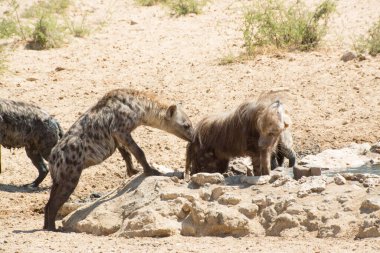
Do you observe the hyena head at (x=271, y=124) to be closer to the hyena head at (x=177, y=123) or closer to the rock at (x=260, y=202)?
the hyena head at (x=177, y=123)

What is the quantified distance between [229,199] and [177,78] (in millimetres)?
7103

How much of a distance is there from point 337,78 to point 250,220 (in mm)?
6951

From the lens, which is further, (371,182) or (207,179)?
(207,179)

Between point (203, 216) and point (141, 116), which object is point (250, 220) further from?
point (141, 116)

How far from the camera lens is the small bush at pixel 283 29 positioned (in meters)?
17.4

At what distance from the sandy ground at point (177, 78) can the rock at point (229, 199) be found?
204 cm

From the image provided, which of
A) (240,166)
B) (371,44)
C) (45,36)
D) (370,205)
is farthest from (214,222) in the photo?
(45,36)

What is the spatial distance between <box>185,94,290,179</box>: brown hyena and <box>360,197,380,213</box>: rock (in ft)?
5.84

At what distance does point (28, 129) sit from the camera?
44.0 feet

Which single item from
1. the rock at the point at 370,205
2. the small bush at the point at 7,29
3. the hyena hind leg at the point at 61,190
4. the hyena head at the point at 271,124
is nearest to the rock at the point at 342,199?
the rock at the point at 370,205

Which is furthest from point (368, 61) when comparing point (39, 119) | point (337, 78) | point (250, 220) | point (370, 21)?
point (250, 220)

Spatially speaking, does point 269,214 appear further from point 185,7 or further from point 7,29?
point 185,7

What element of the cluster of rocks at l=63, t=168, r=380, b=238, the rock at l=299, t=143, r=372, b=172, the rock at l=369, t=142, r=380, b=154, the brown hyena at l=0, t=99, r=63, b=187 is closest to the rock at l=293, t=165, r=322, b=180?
the cluster of rocks at l=63, t=168, r=380, b=238

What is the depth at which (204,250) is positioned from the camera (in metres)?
8.85
